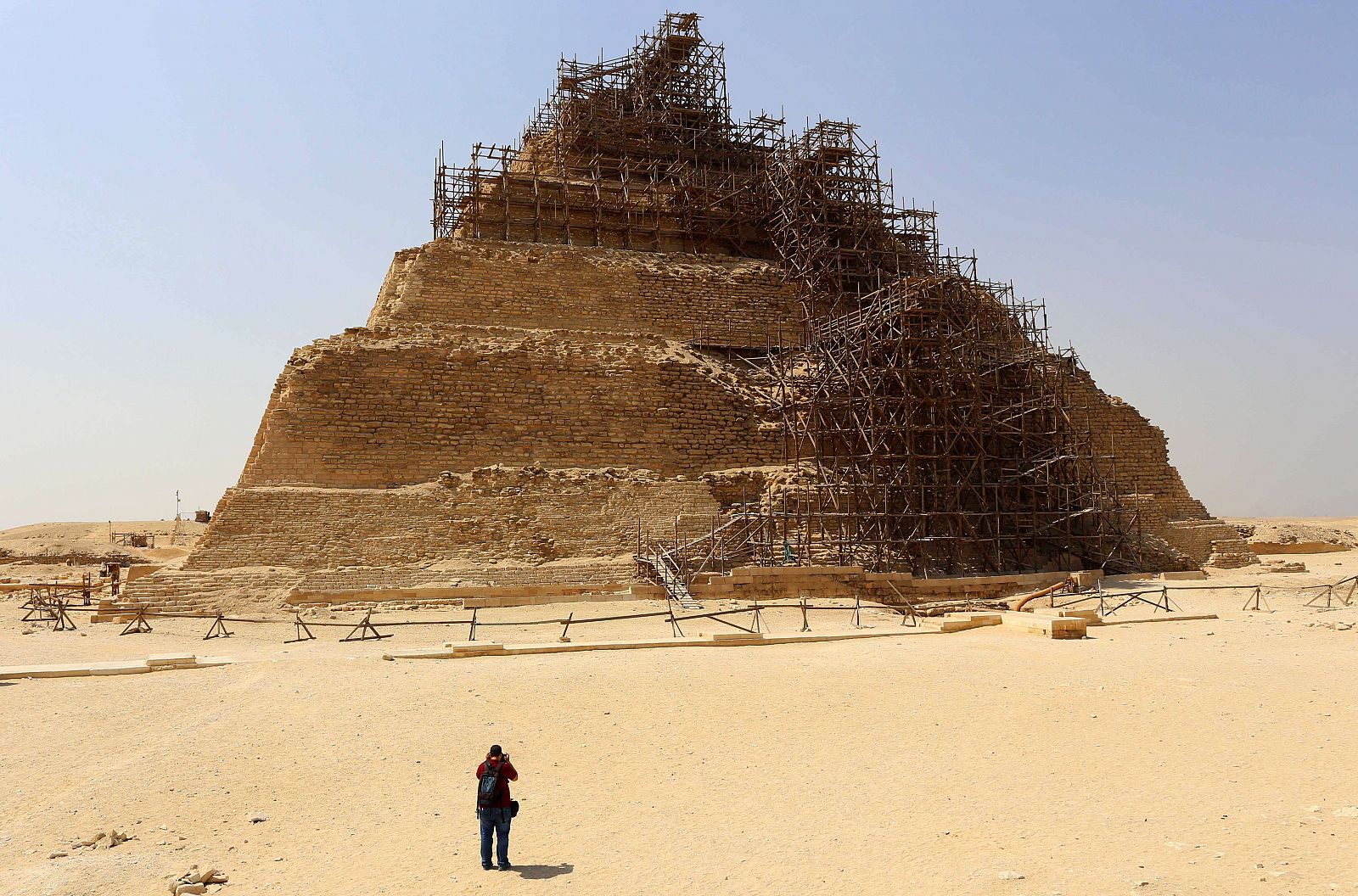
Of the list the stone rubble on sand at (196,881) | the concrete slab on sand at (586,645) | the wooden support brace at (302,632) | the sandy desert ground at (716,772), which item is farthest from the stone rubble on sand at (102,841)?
the wooden support brace at (302,632)

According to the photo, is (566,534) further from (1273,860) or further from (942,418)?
(1273,860)

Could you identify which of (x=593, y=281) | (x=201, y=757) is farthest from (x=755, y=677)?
(x=593, y=281)

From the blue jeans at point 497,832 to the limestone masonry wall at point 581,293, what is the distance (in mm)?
19805

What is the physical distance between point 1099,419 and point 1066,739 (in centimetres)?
2173

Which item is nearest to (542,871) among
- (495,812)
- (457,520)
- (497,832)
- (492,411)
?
(497,832)

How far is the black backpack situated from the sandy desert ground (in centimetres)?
45

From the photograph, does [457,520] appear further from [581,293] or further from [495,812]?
[495,812]

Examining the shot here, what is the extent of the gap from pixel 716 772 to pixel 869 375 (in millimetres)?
15004

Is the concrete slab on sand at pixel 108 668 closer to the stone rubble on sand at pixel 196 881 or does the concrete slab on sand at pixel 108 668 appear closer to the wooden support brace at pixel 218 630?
the wooden support brace at pixel 218 630

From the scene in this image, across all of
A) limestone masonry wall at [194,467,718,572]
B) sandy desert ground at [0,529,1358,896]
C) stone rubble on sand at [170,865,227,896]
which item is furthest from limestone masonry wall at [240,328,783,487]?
stone rubble on sand at [170,865,227,896]

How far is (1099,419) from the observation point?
28516mm

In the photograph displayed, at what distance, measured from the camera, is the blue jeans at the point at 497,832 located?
6352mm

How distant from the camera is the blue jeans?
635 centimetres

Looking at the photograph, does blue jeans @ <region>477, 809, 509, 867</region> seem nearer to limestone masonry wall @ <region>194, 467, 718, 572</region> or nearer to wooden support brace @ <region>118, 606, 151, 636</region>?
wooden support brace @ <region>118, 606, 151, 636</region>
